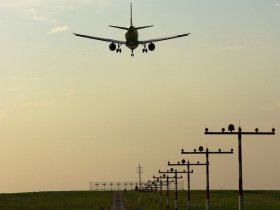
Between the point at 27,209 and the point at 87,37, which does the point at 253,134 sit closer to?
the point at 87,37

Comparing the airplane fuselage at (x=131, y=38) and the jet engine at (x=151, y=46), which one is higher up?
the airplane fuselage at (x=131, y=38)

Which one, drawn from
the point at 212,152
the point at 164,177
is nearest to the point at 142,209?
the point at 164,177

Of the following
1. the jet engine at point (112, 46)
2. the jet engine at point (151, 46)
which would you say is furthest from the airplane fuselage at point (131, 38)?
the jet engine at point (151, 46)

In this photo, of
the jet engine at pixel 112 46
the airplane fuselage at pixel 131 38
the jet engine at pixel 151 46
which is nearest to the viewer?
the jet engine at pixel 151 46

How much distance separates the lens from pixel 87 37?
108938mm

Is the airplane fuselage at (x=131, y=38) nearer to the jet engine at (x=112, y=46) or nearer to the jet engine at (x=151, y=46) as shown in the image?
the jet engine at (x=112, y=46)

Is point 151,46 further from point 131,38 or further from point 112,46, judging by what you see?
point 112,46

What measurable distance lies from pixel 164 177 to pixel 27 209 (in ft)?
103

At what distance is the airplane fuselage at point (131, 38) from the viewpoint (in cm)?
10519

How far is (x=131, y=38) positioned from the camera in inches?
4168

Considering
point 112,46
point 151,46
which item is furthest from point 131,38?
point 151,46

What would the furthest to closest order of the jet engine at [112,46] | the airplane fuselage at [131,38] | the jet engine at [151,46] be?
1. the airplane fuselage at [131,38]
2. the jet engine at [112,46]
3. the jet engine at [151,46]

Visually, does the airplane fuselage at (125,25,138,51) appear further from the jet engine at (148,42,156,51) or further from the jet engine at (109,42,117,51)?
the jet engine at (148,42,156,51)

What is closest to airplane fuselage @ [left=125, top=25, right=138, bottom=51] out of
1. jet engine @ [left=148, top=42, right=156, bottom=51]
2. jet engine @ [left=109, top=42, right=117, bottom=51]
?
jet engine @ [left=109, top=42, right=117, bottom=51]
